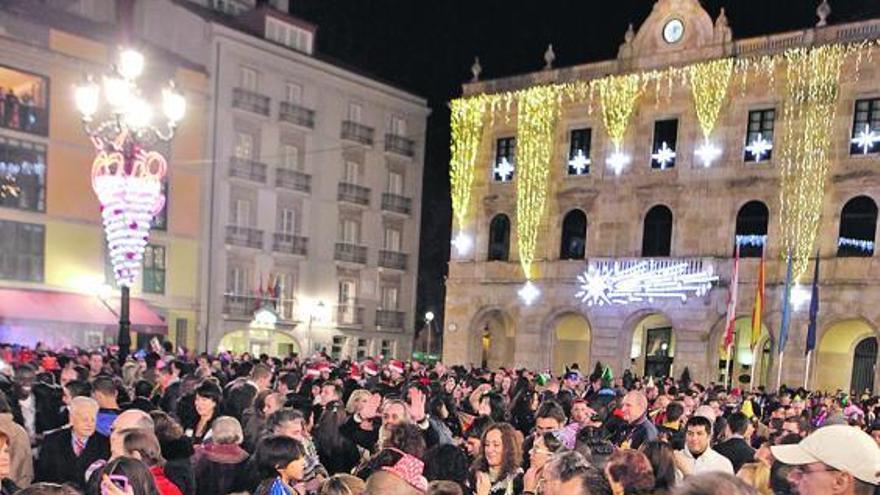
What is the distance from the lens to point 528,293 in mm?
29375

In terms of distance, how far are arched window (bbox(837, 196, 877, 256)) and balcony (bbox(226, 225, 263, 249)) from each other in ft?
68.6

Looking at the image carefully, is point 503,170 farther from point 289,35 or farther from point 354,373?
point 354,373

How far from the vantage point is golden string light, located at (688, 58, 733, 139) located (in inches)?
1022

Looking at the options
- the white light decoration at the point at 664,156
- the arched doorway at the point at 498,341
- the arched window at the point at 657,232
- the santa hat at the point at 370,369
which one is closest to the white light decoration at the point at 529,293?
the arched doorway at the point at 498,341

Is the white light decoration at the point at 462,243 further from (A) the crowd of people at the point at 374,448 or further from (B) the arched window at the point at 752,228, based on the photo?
(A) the crowd of people at the point at 374,448

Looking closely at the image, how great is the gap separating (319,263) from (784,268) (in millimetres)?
18390

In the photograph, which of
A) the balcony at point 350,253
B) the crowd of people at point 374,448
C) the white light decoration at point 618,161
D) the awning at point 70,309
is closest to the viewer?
the crowd of people at point 374,448

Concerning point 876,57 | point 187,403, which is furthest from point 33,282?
point 876,57

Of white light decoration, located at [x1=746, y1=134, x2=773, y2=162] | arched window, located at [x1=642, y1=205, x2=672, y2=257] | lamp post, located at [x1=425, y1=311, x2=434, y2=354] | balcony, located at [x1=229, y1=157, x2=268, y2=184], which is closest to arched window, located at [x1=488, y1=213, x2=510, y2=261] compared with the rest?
arched window, located at [x1=642, y1=205, x2=672, y2=257]

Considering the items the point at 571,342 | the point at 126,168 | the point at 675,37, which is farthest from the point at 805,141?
the point at 126,168

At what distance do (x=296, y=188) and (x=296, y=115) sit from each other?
3025 mm

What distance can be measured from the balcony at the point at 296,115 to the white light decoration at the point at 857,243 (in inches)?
810

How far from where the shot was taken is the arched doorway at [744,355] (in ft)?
84.7

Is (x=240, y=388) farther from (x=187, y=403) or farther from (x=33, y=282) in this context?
(x=33, y=282)
